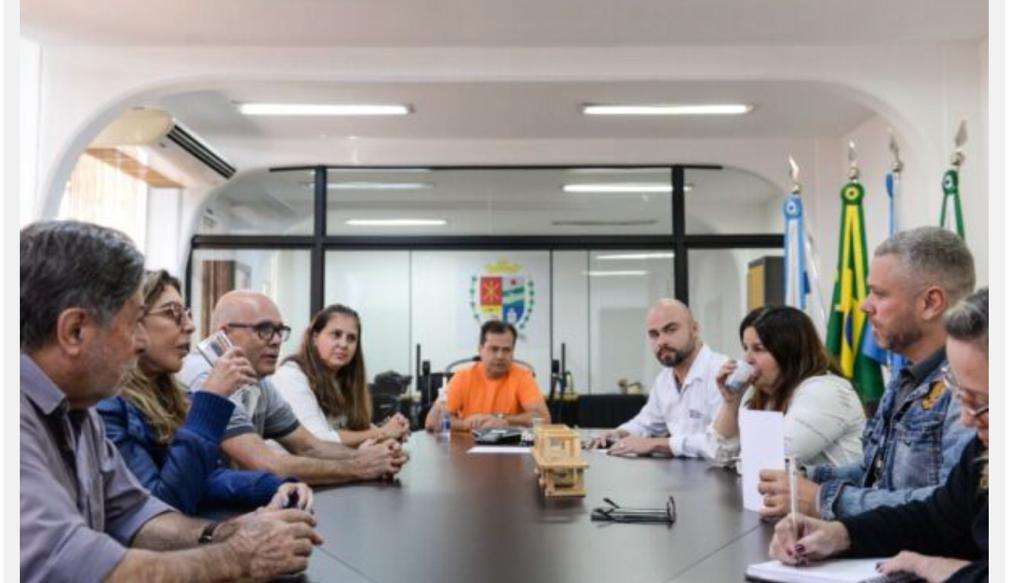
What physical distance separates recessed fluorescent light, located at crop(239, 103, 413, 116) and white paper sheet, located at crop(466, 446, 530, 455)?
308 cm

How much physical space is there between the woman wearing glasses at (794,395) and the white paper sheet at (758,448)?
422 millimetres

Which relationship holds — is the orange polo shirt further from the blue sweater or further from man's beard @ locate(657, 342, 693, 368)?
the blue sweater

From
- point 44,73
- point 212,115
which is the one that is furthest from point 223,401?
point 212,115

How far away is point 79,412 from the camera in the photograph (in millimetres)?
1404

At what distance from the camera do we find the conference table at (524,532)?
55.6 inches

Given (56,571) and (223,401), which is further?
(223,401)

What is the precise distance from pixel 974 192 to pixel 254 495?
12.8 feet

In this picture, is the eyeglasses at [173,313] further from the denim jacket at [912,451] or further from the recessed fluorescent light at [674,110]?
the recessed fluorescent light at [674,110]

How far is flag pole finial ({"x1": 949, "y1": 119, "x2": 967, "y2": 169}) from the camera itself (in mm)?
4426

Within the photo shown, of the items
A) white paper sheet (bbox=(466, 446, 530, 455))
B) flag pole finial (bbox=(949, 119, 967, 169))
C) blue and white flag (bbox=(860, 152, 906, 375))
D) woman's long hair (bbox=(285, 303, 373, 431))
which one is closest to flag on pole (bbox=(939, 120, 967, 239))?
flag pole finial (bbox=(949, 119, 967, 169))

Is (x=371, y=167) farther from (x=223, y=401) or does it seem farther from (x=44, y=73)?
(x=223, y=401)

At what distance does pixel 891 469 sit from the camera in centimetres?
188

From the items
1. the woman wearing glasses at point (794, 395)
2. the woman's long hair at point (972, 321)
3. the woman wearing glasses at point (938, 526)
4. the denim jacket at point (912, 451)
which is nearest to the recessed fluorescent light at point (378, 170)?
the woman wearing glasses at point (794, 395)

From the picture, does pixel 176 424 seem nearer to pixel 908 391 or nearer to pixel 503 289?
pixel 908 391
